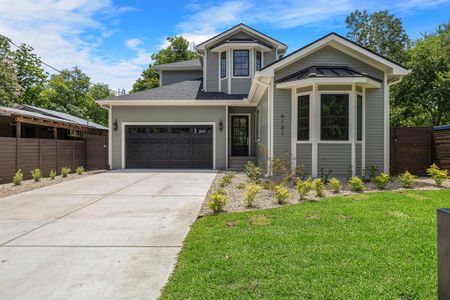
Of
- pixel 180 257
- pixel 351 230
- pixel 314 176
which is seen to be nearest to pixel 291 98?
pixel 314 176

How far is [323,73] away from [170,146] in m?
8.03

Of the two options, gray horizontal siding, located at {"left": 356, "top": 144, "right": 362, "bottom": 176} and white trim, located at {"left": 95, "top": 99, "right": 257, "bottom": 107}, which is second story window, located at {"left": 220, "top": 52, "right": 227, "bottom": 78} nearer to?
white trim, located at {"left": 95, "top": 99, "right": 257, "bottom": 107}

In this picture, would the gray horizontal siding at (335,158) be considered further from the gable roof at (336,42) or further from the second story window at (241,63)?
the second story window at (241,63)

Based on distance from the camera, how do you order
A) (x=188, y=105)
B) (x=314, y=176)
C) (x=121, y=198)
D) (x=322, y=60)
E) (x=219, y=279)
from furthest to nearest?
(x=188, y=105)
(x=322, y=60)
(x=314, y=176)
(x=121, y=198)
(x=219, y=279)

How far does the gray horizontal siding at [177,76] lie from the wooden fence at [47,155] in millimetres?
6878

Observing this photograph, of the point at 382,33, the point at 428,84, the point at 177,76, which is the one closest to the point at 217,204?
the point at 177,76

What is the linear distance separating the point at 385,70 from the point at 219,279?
34.1 ft

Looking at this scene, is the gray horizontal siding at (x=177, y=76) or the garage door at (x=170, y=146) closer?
the garage door at (x=170, y=146)

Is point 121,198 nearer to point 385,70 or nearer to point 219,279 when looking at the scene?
point 219,279

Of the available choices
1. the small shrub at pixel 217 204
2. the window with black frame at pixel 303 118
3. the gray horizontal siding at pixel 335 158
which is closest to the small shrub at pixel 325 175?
the gray horizontal siding at pixel 335 158

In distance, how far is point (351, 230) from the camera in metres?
4.95

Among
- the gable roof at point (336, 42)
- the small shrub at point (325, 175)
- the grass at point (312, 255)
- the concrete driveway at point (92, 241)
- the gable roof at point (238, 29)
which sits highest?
the gable roof at point (238, 29)

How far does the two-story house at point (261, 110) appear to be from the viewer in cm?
1058

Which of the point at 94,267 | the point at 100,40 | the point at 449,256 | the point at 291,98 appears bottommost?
the point at 94,267
